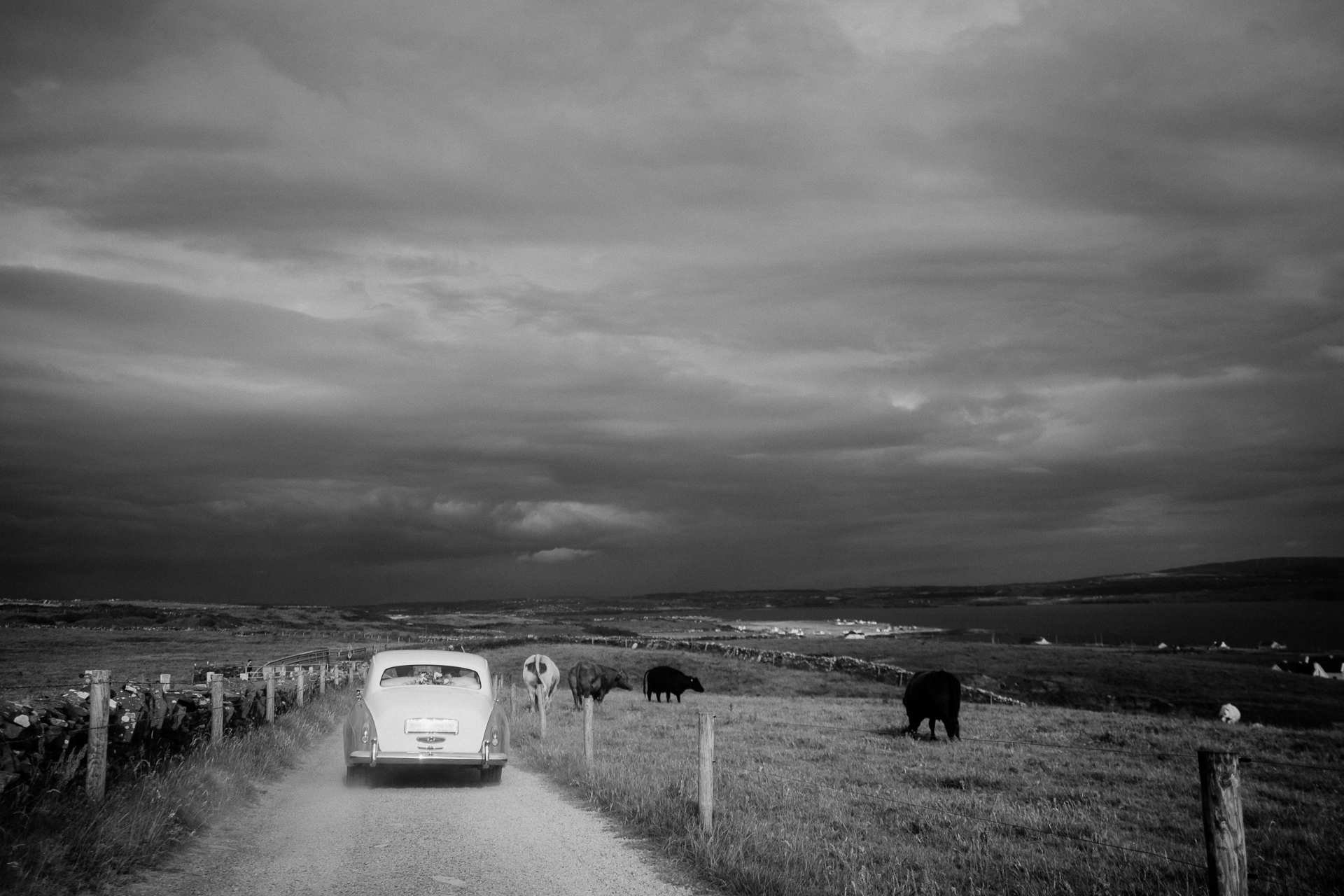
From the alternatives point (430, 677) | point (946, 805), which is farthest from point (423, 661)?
point (946, 805)

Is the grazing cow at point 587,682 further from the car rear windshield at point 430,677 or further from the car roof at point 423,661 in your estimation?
the car rear windshield at point 430,677

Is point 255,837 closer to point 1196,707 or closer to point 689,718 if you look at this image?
point 689,718

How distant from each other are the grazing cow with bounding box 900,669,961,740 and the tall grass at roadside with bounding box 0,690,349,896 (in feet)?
50.7

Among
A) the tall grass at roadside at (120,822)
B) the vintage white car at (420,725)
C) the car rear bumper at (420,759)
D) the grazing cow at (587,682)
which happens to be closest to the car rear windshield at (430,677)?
the vintage white car at (420,725)

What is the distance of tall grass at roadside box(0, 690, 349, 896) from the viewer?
7.59 m

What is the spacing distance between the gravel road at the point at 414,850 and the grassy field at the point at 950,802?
2.31ft

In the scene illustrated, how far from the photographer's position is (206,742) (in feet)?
47.9

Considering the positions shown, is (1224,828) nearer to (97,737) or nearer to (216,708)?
(97,737)

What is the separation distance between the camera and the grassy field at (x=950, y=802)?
899 centimetres

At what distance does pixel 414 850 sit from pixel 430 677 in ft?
19.2

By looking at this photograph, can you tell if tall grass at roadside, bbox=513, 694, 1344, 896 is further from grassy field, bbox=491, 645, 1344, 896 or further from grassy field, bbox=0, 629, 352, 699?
grassy field, bbox=0, 629, 352, 699

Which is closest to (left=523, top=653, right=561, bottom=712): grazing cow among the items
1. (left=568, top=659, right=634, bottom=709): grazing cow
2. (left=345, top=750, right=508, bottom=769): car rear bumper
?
(left=568, top=659, right=634, bottom=709): grazing cow

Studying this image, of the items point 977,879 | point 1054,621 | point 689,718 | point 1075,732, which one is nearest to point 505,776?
point 977,879

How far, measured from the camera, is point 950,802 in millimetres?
13430
